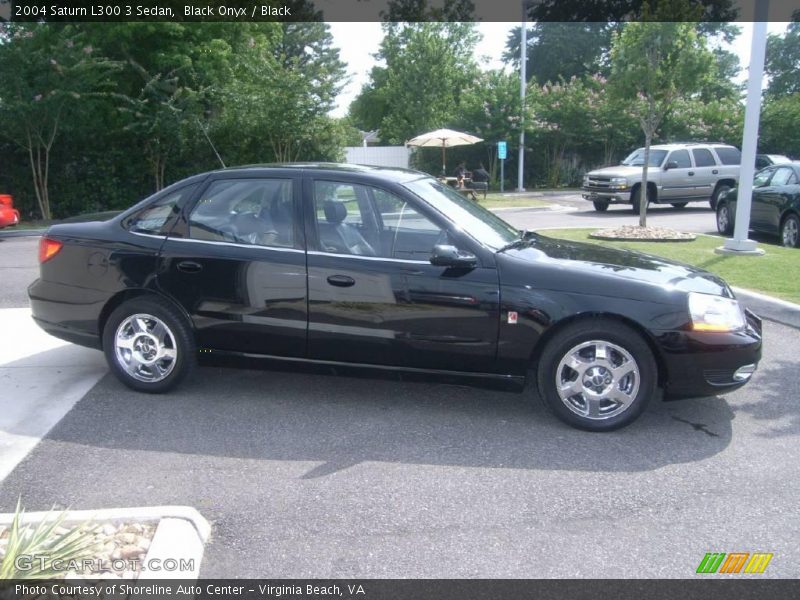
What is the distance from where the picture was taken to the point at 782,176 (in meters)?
13.5

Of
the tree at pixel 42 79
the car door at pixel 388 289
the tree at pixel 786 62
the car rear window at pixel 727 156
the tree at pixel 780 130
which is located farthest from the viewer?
the tree at pixel 786 62

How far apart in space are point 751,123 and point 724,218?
4424 mm

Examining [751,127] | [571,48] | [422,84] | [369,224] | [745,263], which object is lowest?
[745,263]

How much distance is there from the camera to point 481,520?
3611 millimetres

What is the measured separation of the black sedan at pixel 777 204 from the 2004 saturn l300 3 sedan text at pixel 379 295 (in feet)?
28.9

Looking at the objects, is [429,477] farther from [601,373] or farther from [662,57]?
[662,57]

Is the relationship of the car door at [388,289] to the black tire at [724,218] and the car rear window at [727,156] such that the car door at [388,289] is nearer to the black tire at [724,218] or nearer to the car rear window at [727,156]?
the black tire at [724,218]

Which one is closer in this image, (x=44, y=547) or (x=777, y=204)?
(x=44, y=547)

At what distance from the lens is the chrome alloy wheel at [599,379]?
4.59 meters

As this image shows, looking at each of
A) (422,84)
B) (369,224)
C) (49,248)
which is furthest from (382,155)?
(369,224)

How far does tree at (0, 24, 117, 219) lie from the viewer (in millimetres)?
17438

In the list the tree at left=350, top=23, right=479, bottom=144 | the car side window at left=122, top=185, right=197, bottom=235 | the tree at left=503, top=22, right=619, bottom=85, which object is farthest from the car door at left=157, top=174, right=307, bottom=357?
the tree at left=503, top=22, right=619, bottom=85

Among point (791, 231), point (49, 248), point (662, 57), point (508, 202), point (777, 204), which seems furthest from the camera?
point (508, 202)

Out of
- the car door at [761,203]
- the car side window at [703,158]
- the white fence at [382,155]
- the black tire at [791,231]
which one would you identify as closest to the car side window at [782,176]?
the car door at [761,203]
